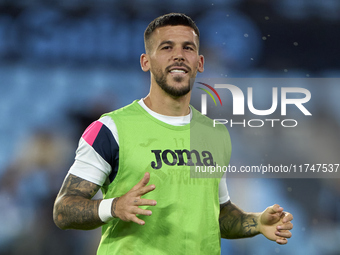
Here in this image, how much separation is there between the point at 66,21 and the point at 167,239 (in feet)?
9.14

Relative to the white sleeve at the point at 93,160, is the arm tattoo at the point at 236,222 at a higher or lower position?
lower

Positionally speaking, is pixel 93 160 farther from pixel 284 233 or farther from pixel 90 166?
pixel 284 233

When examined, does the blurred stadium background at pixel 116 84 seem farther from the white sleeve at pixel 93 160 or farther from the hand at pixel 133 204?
the hand at pixel 133 204

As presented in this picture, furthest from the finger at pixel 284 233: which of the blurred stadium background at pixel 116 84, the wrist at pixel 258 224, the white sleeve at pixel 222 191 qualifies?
the blurred stadium background at pixel 116 84

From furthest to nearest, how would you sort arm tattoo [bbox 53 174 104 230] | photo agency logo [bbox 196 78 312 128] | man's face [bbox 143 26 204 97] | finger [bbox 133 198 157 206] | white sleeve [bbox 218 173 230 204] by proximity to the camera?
photo agency logo [bbox 196 78 312 128]
white sleeve [bbox 218 173 230 204]
man's face [bbox 143 26 204 97]
arm tattoo [bbox 53 174 104 230]
finger [bbox 133 198 157 206]

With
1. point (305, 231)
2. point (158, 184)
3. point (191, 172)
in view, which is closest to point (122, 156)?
point (158, 184)

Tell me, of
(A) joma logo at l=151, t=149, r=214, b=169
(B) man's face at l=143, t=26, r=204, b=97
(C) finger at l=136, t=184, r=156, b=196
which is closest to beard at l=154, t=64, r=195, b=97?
(B) man's face at l=143, t=26, r=204, b=97

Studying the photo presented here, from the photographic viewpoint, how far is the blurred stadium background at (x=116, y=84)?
365 centimetres

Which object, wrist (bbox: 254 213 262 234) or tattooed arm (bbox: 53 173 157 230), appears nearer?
tattooed arm (bbox: 53 173 157 230)

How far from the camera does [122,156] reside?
5.63 feet

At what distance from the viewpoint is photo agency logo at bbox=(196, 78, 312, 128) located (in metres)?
3.45

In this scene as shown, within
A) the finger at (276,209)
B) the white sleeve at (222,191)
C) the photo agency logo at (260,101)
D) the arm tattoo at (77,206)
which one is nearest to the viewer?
the arm tattoo at (77,206)

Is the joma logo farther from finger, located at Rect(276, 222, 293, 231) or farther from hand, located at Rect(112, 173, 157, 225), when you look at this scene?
finger, located at Rect(276, 222, 293, 231)

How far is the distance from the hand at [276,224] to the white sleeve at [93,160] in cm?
67
